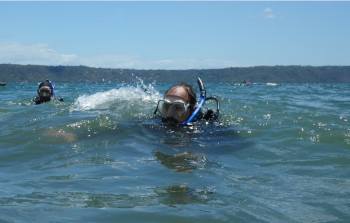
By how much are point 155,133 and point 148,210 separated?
3.00 meters

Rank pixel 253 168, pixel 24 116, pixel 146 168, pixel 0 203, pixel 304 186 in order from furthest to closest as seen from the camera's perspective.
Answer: pixel 24 116 → pixel 253 168 → pixel 146 168 → pixel 304 186 → pixel 0 203

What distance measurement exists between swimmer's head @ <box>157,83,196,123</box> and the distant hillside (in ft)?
339

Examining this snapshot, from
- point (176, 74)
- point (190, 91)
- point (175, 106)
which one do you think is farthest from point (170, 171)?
point (176, 74)

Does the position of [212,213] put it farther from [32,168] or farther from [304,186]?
[32,168]

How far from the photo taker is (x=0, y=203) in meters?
2.21

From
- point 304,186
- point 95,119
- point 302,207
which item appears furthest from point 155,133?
point 302,207

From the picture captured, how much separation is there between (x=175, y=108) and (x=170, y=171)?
88.2 inches

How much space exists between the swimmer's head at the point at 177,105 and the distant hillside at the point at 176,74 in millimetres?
103395

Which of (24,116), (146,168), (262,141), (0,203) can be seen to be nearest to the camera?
(0,203)

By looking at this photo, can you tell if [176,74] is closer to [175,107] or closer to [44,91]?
[44,91]

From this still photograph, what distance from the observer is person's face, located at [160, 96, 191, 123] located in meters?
5.30

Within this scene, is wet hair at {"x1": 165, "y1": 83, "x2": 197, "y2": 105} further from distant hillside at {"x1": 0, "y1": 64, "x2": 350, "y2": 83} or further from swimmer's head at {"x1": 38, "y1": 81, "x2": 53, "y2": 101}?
distant hillside at {"x1": 0, "y1": 64, "x2": 350, "y2": 83}

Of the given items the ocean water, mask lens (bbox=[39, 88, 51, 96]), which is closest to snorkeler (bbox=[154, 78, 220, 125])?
the ocean water

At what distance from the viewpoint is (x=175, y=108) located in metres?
5.34
